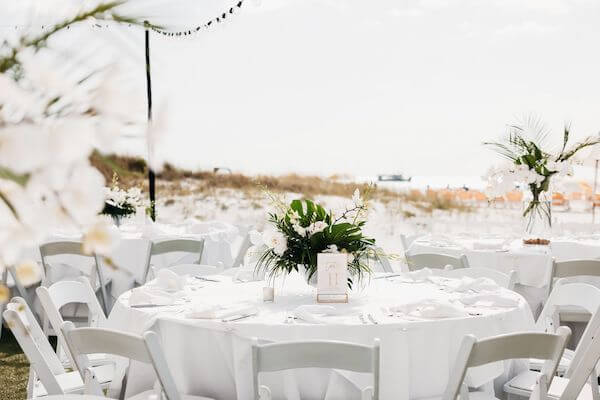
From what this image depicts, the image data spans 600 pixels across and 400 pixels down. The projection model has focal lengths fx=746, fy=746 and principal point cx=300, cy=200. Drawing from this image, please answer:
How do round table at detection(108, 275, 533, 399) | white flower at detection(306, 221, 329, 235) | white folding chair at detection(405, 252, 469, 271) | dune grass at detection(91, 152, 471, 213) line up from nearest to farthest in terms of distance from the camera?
round table at detection(108, 275, 533, 399)
white flower at detection(306, 221, 329, 235)
white folding chair at detection(405, 252, 469, 271)
dune grass at detection(91, 152, 471, 213)

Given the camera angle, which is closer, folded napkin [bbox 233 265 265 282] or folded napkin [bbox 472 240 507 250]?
folded napkin [bbox 233 265 265 282]

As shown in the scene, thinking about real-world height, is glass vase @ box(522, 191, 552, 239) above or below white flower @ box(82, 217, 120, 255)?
below

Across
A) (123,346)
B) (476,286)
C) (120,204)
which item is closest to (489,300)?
(476,286)

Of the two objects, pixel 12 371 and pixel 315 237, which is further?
pixel 12 371

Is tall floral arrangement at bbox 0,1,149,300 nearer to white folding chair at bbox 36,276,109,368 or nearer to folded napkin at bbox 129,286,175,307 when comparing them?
folded napkin at bbox 129,286,175,307

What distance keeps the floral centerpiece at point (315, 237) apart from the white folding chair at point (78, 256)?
216cm

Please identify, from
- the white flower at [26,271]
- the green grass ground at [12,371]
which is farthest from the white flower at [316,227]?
the white flower at [26,271]

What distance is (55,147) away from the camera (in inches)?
22.2

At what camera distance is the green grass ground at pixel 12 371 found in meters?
4.48

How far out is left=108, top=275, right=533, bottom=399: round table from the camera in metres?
2.81

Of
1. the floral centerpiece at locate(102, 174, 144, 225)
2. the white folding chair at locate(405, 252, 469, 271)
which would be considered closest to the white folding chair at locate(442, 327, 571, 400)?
the white folding chair at locate(405, 252, 469, 271)

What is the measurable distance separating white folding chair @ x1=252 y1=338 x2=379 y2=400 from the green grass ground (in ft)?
8.74

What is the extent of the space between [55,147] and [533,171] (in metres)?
5.54

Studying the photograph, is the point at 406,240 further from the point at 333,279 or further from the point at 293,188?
the point at 293,188
